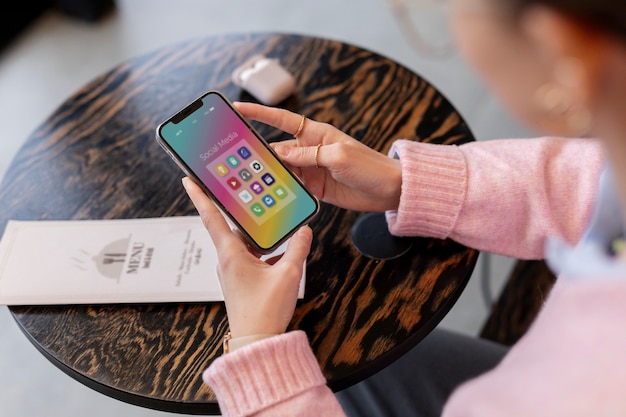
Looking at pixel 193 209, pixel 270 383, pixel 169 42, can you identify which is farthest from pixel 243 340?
pixel 169 42

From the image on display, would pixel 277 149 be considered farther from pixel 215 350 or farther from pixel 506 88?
pixel 506 88

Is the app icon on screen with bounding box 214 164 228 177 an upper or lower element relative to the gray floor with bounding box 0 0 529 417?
upper

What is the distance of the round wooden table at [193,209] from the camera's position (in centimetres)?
76

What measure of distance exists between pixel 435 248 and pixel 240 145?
282 millimetres

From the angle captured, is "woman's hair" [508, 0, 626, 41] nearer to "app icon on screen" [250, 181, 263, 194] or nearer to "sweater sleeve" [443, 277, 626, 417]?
"sweater sleeve" [443, 277, 626, 417]

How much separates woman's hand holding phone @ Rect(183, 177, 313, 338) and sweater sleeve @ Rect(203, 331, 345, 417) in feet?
0.09

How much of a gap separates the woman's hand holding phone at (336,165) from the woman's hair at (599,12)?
44 centimetres

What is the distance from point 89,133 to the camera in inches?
40.3

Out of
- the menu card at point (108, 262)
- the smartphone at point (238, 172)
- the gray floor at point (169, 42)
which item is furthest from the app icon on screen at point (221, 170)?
the gray floor at point (169, 42)

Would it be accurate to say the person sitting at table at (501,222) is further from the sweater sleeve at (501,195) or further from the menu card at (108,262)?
the menu card at (108,262)

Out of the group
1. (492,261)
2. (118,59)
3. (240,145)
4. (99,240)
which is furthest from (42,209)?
(118,59)

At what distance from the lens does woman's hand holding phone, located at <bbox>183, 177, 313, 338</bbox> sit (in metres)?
0.69

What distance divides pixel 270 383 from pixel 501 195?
361mm

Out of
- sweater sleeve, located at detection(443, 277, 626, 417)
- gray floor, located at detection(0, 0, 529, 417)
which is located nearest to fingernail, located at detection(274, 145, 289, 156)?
sweater sleeve, located at detection(443, 277, 626, 417)
